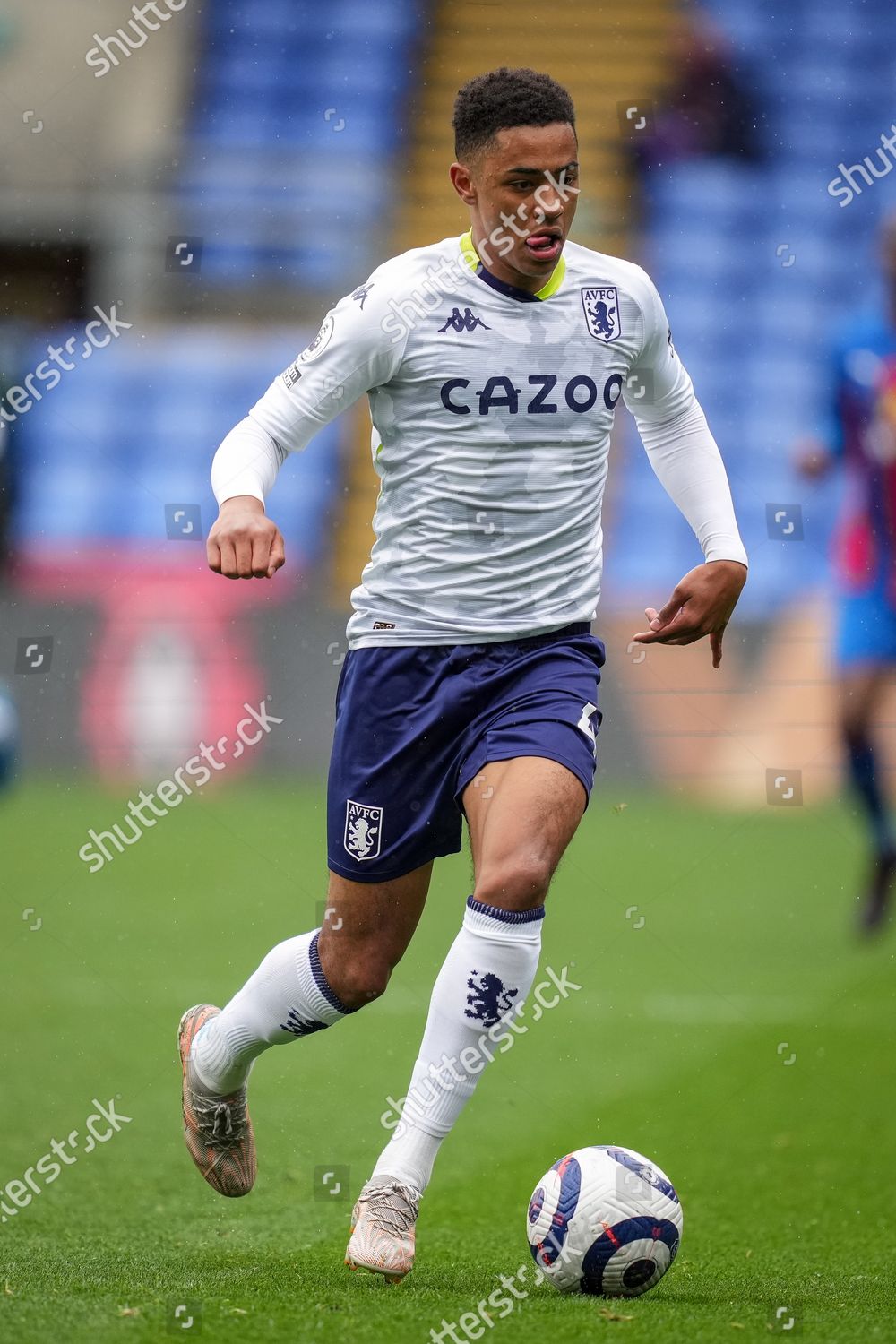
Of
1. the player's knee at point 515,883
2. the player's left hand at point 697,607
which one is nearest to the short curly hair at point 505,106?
the player's left hand at point 697,607

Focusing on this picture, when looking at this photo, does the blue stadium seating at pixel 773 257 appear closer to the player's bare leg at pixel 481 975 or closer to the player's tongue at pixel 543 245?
the player's tongue at pixel 543 245

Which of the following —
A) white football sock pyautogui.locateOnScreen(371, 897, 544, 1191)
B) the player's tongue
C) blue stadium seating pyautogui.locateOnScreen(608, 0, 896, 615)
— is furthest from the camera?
blue stadium seating pyautogui.locateOnScreen(608, 0, 896, 615)

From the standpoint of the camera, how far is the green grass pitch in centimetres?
288

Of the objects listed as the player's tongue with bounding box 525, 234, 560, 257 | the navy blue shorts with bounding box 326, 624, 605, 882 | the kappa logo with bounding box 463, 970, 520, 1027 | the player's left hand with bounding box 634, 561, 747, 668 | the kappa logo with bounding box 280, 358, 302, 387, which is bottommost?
the kappa logo with bounding box 463, 970, 520, 1027

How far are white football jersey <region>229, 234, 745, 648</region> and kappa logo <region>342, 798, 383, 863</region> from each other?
11.8 inches

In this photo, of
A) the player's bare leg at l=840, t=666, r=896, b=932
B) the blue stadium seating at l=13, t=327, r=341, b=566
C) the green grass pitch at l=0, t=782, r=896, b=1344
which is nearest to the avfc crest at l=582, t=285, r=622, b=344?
the green grass pitch at l=0, t=782, r=896, b=1344

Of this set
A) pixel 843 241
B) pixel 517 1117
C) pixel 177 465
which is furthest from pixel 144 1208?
pixel 843 241

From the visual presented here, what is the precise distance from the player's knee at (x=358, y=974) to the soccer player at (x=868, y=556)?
366 cm

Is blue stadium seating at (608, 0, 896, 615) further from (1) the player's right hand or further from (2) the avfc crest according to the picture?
(1) the player's right hand

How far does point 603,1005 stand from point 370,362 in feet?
11.1

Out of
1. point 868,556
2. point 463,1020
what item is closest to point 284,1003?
point 463,1020

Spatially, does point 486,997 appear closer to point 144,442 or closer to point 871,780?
point 871,780

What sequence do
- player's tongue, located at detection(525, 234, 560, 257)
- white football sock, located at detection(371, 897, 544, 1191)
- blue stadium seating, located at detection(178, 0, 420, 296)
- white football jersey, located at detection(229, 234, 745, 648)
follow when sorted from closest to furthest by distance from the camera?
white football sock, located at detection(371, 897, 544, 1191) → player's tongue, located at detection(525, 234, 560, 257) → white football jersey, located at detection(229, 234, 745, 648) → blue stadium seating, located at detection(178, 0, 420, 296)

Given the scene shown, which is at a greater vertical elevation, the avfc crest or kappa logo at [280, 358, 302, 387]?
the avfc crest
